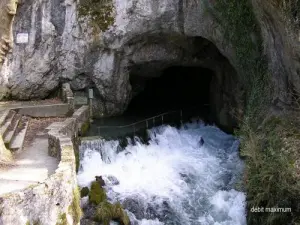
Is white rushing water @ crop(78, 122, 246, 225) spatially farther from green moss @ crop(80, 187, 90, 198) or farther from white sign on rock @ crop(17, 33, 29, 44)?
white sign on rock @ crop(17, 33, 29, 44)

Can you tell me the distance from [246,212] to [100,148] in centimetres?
565

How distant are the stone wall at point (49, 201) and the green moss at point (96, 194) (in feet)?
4.01

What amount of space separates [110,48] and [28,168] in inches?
291

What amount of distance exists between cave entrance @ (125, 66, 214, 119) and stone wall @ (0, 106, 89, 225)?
9.34 meters

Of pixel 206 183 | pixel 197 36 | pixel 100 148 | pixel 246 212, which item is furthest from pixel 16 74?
pixel 246 212

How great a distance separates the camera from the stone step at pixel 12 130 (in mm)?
12071

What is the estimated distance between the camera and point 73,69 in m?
16.8

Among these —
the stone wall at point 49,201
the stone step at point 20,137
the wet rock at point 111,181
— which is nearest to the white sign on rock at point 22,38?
the stone step at point 20,137

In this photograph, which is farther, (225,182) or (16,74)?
(16,74)

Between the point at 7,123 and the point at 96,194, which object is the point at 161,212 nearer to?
the point at 96,194

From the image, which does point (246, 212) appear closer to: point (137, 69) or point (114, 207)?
point (114, 207)

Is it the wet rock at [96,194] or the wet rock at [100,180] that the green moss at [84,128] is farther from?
the wet rock at [96,194]

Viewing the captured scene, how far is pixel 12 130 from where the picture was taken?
13.2 m

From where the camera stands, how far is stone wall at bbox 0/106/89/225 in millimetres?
7703
